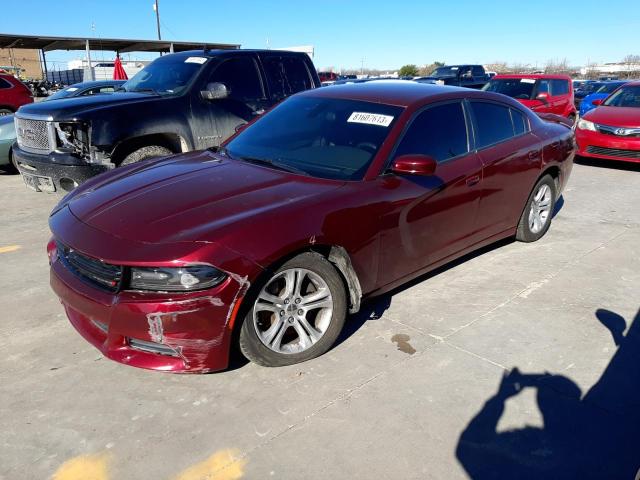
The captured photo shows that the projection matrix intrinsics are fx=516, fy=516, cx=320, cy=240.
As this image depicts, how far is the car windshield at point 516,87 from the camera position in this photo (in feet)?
40.0

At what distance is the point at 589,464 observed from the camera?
7.71ft

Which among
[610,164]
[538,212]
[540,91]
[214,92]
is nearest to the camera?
[538,212]

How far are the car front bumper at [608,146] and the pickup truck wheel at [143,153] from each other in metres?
7.63

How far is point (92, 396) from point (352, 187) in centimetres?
188

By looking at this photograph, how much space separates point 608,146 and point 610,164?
896mm

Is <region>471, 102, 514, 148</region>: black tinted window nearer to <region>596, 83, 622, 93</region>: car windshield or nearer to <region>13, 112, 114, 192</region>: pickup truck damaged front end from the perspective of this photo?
<region>13, 112, 114, 192</region>: pickup truck damaged front end

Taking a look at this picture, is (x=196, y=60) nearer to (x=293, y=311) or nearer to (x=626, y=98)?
(x=293, y=311)

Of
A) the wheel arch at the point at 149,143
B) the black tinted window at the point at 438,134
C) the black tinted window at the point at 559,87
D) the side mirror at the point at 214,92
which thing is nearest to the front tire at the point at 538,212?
the black tinted window at the point at 438,134

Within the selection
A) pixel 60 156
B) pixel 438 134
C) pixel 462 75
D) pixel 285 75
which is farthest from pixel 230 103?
pixel 462 75

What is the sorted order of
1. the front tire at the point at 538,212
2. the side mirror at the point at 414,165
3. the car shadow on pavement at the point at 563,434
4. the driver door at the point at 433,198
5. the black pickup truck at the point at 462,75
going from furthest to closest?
the black pickup truck at the point at 462,75, the front tire at the point at 538,212, the driver door at the point at 433,198, the side mirror at the point at 414,165, the car shadow on pavement at the point at 563,434

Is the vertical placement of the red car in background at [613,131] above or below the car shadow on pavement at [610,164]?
above

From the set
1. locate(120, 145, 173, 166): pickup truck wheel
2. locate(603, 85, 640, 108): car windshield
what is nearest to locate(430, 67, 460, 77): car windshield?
locate(603, 85, 640, 108): car windshield

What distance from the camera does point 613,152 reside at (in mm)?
9227

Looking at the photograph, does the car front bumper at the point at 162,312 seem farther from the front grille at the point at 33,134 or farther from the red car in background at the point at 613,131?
the red car in background at the point at 613,131
